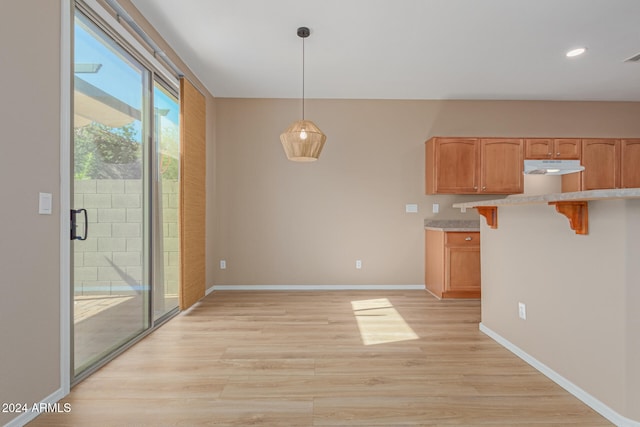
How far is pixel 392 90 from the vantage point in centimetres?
430

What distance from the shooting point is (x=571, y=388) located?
1.90m

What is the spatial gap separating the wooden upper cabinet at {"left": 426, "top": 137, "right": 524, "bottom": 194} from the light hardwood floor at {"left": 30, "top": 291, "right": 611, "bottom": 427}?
1.85m

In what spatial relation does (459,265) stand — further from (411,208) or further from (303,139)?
(303,139)

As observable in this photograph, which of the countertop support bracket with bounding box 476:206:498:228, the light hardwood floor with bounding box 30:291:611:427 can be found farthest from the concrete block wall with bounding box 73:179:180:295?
the countertop support bracket with bounding box 476:206:498:228

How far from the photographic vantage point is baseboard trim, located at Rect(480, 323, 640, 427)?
5.32ft

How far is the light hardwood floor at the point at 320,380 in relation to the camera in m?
1.67

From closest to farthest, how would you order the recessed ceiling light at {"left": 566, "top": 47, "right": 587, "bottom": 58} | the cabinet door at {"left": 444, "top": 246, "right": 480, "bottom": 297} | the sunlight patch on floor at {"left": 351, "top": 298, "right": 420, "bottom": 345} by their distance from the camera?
the sunlight patch on floor at {"left": 351, "top": 298, "right": 420, "bottom": 345}, the recessed ceiling light at {"left": 566, "top": 47, "right": 587, "bottom": 58}, the cabinet door at {"left": 444, "top": 246, "right": 480, "bottom": 297}

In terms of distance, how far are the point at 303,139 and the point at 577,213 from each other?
6.60ft

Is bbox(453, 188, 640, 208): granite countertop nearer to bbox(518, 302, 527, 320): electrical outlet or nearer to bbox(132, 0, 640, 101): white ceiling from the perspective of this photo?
bbox(518, 302, 527, 320): electrical outlet

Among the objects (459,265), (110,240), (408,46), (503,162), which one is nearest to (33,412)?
(110,240)

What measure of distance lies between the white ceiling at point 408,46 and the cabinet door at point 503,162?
709 millimetres

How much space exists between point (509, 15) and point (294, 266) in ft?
11.8

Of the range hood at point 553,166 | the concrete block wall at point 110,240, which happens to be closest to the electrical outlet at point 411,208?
the range hood at point 553,166

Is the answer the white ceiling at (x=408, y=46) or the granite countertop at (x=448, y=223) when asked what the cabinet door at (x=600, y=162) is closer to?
the white ceiling at (x=408, y=46)
